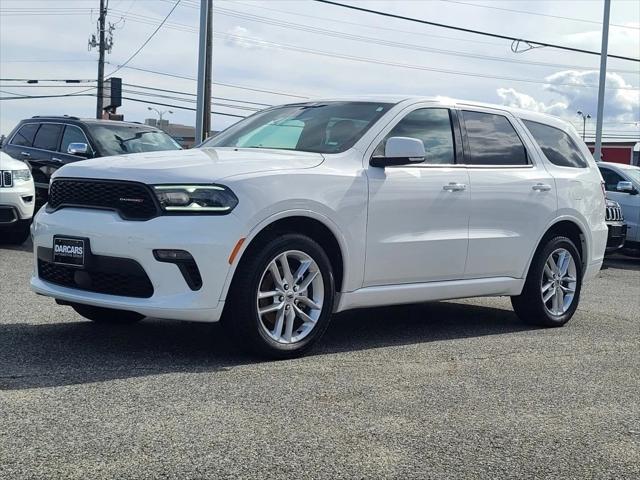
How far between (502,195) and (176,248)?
2.94 metres

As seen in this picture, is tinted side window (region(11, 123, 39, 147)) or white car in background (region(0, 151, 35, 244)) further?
tinted side window (region(11, 123, 39, 147))

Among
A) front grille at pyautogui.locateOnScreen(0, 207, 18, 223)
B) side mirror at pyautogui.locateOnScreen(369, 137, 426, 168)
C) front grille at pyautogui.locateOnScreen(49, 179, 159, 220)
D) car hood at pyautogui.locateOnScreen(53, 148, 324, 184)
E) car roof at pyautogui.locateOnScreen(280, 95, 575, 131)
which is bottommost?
front grille at pyautogui.locateOnScreen(0, 207, 18, 223)

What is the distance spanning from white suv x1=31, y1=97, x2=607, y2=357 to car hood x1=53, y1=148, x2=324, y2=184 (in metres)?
0.01

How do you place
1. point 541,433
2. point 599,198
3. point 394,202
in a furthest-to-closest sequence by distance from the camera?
point 599,198 → point 394,202 → point 541,433

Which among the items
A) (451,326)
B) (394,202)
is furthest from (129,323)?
(451,326)

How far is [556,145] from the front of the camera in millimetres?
7988

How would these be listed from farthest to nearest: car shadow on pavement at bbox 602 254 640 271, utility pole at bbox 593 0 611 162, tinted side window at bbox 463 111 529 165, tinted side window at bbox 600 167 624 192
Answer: utility pole at bbox 593 0 611 162 < tinted side window at bbox 600 167 624 192 < car shadow on pavement at bbox 602 254 640 271 < tinted side window at bbox 463 111 529 165

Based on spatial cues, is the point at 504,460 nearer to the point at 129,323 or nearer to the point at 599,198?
the point at 129,323

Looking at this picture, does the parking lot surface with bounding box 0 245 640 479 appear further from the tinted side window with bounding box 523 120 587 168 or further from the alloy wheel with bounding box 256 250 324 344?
the tinted side window with bounding box 523 120 587 168

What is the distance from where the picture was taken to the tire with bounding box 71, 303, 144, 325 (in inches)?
252

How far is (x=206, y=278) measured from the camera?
5.28 m

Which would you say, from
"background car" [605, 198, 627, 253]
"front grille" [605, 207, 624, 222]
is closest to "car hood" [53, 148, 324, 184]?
"background car" [605, 198, 627, 253]

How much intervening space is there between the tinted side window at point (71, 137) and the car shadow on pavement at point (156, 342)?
6.97m

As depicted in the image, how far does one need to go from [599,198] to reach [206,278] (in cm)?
438
